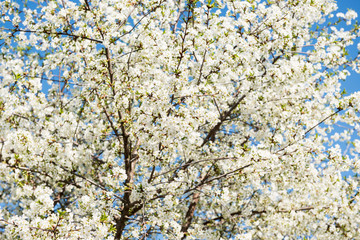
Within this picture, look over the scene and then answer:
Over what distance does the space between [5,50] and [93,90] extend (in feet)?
14.0

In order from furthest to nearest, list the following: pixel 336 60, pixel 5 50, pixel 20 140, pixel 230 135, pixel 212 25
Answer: pixel 230 135 → pixel 5 50 → pixel 336 60 → pixel 212 25 → pixel 20 140

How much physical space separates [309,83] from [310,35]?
6.62 feet

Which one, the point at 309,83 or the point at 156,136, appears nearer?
the point at 156,136

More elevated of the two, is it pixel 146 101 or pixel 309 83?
pixel 309 83

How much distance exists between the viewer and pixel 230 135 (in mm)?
10672

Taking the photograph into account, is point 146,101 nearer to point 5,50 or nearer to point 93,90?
point 93,90

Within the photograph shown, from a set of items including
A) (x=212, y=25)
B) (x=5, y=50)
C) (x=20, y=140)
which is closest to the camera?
(x=20, y=140)

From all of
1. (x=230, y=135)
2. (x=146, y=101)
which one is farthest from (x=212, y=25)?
(x=230, y=135)

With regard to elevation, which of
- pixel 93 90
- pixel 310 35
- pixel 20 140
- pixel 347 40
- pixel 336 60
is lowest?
pixel 20 140

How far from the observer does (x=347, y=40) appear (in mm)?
9320

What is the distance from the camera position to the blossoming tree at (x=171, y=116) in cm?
644

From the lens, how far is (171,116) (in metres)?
6.09

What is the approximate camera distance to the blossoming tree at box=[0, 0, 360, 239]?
6.44 meters

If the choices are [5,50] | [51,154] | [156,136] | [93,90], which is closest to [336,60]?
[156,136]
